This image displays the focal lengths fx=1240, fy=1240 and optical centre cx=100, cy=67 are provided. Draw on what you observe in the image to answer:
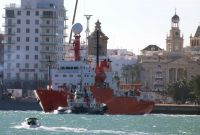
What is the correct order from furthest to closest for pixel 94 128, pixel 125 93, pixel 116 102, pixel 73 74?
1. pixel 73 74
2. pixel 125 93
3. pixel 116 102
4. pixel 94 128

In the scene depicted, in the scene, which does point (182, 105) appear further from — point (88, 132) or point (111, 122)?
point (88, 132)

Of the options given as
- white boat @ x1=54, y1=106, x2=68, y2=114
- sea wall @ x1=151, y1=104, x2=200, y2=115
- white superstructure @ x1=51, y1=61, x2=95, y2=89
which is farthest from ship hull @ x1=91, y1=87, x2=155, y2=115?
sea wall @ x1=151, y1=104, x2=200, y2=115

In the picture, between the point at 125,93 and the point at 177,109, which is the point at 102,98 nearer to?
the point at 125,93

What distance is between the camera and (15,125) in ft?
382

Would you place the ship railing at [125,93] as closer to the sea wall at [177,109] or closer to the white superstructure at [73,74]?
the white superstructure at [73,74]

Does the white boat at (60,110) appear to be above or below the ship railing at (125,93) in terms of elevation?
below

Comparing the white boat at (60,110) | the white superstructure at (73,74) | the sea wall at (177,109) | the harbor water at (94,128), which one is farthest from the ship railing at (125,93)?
the harbor water at (94,128)

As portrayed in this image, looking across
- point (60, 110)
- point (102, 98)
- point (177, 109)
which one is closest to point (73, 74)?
point (102, 98)

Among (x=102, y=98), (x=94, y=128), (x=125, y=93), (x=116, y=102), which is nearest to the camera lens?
(x=94, y=128)

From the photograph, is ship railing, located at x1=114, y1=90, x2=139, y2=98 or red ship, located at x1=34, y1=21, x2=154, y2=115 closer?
red ship, located at x1=34, y1=21, x2=154, y2=115

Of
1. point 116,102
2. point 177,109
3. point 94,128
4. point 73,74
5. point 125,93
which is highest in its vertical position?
point 73,74

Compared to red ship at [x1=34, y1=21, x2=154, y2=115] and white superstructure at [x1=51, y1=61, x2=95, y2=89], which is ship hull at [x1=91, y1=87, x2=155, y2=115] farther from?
white superstructure at [x1=51, y1=61, x2=95, y2=89]

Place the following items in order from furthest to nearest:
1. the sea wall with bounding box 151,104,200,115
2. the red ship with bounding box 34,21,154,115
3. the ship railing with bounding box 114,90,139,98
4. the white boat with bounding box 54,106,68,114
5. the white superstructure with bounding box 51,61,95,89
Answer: the sea wall with bounding box 151,104,200,115 < the white superstructure with bounding box 51,61,95,89 < the ship railing with bounding box 114,90,139,98 < the red ship with bounding box 34,21,154,115 < the white boat with bounding box 54,106,68,114

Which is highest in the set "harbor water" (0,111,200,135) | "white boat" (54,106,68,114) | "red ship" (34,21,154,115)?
"red ship" (34,21,154,115)
